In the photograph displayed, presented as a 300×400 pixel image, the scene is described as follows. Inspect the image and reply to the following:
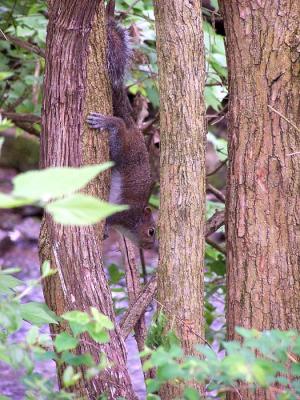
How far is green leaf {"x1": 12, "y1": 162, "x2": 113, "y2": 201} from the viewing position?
3.48 feet

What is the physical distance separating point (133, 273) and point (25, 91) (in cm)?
120

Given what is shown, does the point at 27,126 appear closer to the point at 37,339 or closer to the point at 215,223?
the point at 215,223

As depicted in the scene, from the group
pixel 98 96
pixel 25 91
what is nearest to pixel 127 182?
pixel 25 91

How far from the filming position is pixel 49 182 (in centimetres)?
108

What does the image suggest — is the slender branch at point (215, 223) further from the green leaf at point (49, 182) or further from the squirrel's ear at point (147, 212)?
the green leaf at point (49, 182)

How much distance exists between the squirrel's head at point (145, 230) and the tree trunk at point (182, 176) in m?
2.04

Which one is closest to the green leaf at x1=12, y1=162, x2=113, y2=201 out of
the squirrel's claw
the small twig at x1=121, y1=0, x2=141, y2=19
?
the squirrel's claw

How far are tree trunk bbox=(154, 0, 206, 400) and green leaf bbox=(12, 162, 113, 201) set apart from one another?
1332 mm

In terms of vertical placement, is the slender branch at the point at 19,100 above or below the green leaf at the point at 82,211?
above

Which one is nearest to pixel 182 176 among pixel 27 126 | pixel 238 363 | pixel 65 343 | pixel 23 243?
pixel 65 343

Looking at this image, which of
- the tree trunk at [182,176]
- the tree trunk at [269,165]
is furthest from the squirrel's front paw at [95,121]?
the tree trunk at [269,165]

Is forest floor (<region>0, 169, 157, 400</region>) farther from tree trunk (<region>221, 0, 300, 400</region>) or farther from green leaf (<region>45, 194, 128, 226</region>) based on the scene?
green leaf (<region>45, 194, 128, 226</region>)

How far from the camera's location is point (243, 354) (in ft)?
4.87

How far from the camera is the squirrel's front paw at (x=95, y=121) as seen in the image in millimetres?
2732
